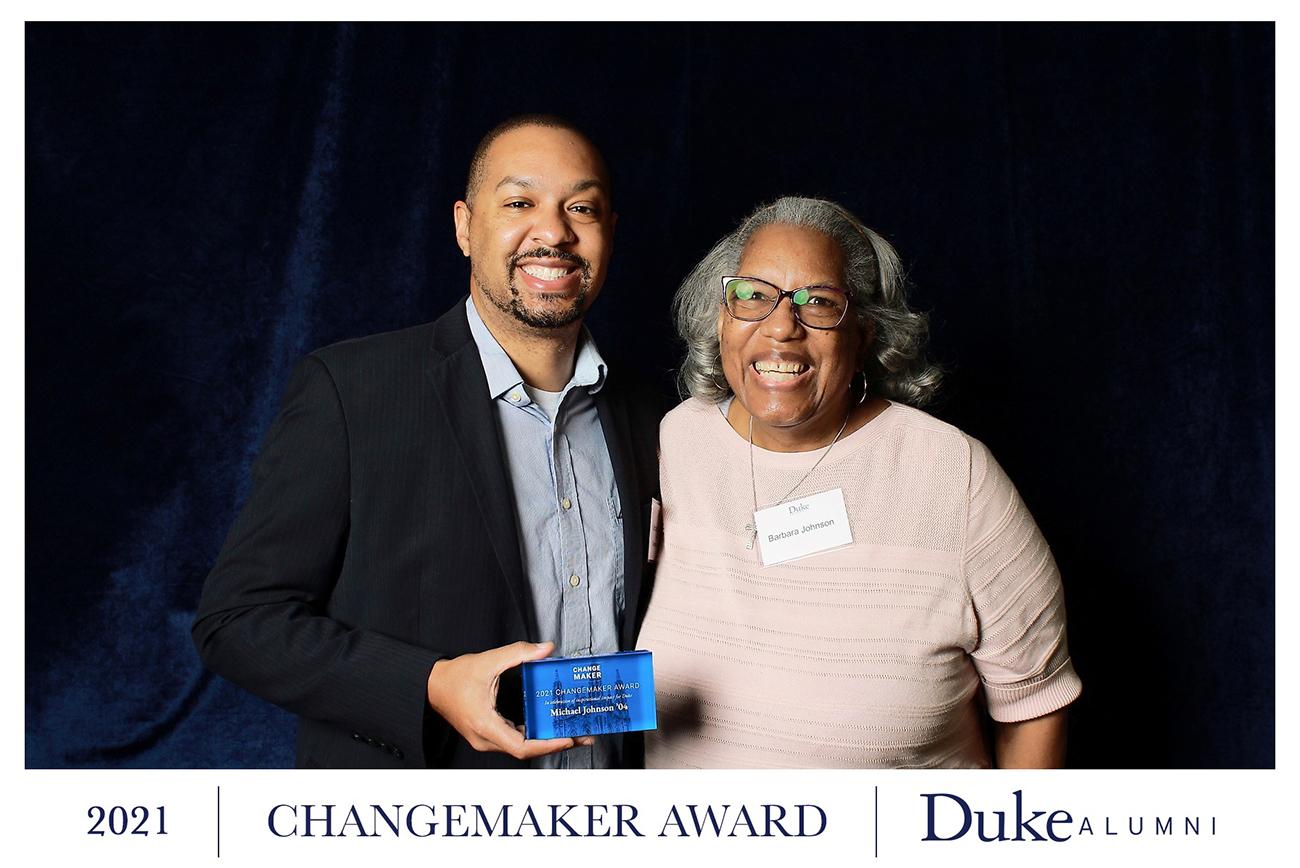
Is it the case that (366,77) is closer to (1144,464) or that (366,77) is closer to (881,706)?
(881,706)

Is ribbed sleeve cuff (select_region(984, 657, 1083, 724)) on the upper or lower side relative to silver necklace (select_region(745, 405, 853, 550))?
lower

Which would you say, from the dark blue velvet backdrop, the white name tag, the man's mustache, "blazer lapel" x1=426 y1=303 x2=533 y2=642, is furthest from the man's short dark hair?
the dark blue velvet backdrop

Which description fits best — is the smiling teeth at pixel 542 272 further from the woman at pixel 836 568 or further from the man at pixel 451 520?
the woman at pixel 836 568

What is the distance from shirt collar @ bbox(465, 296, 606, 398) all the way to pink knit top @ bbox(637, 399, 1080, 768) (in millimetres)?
329

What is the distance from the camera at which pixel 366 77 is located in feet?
9.41

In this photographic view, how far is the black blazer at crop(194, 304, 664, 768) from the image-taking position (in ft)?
5.85

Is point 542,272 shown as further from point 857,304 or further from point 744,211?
point 744,211

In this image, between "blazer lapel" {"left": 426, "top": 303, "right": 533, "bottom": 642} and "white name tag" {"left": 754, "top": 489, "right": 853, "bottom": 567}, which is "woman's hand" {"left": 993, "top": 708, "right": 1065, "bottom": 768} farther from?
"blazer lapel" {"left": 426, "top": 303, "right": 533, "bottom": 642}

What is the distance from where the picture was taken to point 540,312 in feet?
6.25

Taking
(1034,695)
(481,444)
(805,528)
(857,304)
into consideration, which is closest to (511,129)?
(481,444)

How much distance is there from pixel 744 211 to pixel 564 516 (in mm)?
1265

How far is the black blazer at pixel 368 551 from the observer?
1.78 meters

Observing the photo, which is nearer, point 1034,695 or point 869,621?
point 869,621

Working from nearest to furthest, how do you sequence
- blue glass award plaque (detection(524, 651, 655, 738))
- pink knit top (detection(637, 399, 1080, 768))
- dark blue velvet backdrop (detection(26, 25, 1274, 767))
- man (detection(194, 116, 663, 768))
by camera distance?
1. blue glass award plaque (detection(524, 651, 655, 738))
2. man (detection(194, 116, 663, 768))
3. pink knit top (detection(637, 399, 1080, 768))
4. dark blue velvet backdrop (detection(26, 25, 1274, 767))
